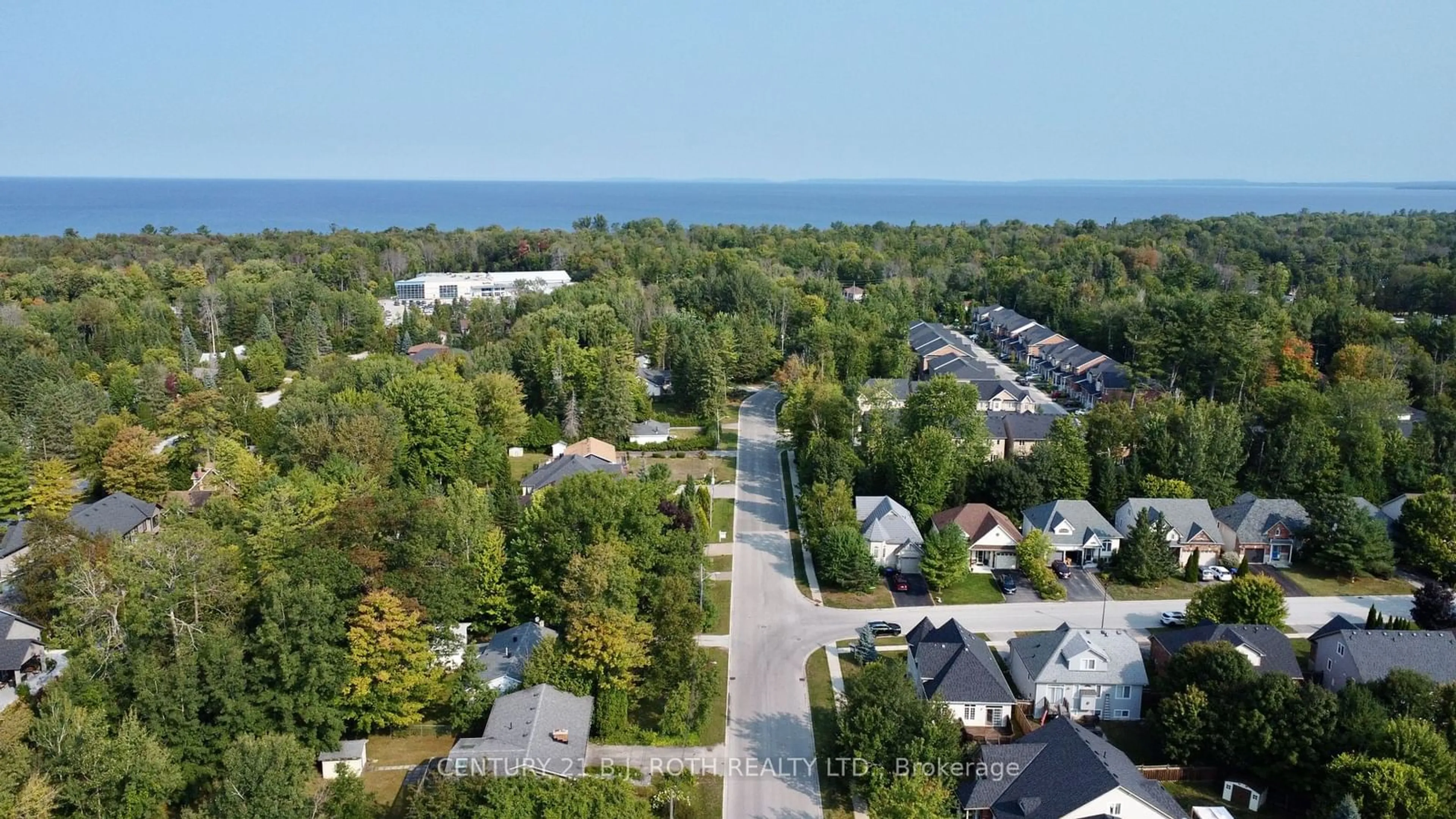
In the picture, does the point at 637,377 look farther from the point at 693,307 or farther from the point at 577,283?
the point at 577,283

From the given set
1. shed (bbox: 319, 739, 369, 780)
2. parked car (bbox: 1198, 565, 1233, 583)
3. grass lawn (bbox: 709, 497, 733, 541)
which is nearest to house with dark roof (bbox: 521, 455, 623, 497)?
grass lawn (bbox: 709, 497, 733, 541)

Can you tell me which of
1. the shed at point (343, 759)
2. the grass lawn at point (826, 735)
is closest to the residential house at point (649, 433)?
the grass lawn at point (826, 735)

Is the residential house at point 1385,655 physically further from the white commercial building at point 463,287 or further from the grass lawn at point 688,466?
the white commercial building at point 463,287

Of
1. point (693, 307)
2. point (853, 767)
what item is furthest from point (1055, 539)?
point (693, 307)

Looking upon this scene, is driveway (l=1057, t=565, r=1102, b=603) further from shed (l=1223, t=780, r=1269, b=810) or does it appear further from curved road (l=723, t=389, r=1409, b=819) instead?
shed (l=1223, t=780, r=1269, b=810)

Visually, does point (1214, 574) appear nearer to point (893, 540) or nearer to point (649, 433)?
point (893, 540)

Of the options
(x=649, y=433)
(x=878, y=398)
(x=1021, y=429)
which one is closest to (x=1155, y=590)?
(x=1021, y=429)

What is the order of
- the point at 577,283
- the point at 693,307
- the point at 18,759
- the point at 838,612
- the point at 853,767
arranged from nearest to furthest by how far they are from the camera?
the point at 18,759, the point at 853,767, the point at 838,612, the point at 693,307, the point at 577,283
